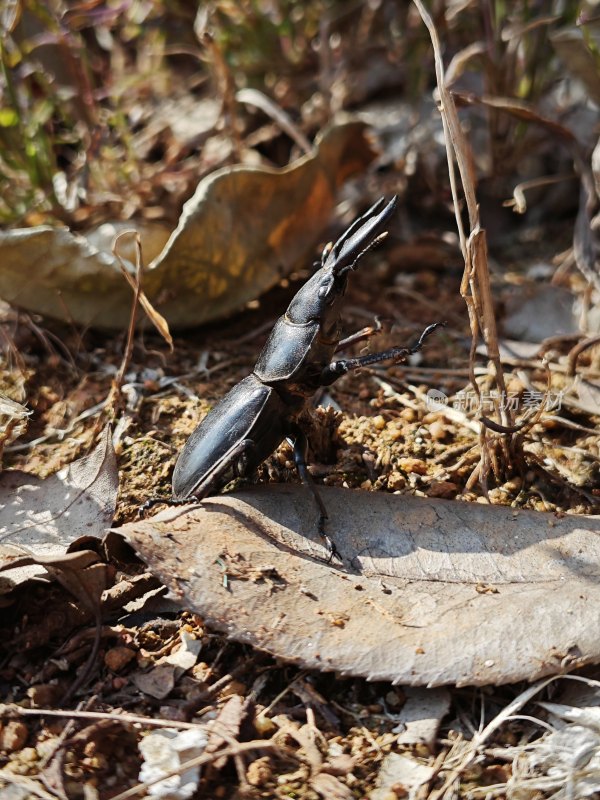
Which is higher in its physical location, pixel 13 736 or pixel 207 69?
pixel 207 69

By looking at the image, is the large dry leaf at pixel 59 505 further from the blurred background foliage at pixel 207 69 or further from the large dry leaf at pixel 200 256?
the blurred background foliage at pixel 207 69

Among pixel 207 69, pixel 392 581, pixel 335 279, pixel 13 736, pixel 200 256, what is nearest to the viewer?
pixel 13 736

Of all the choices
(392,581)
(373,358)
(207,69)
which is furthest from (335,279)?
(207,69)

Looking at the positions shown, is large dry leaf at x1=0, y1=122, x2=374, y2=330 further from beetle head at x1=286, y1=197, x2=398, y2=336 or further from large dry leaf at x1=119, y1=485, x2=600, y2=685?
large dry leaf at x1=119, y1=485, x2=600, y2=685

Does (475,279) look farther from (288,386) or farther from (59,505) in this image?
(59,505)

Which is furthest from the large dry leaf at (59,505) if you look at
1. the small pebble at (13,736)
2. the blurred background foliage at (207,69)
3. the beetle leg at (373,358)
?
the blurred background foliage at (207,69)

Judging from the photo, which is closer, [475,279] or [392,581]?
[392,581]

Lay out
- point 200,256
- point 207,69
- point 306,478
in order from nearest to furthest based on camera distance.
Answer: point 306,478
point 200,256
point 207,69
